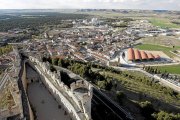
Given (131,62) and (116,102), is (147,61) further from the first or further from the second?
(116,102)

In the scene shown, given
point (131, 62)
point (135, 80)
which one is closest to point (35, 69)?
point (135, 80)

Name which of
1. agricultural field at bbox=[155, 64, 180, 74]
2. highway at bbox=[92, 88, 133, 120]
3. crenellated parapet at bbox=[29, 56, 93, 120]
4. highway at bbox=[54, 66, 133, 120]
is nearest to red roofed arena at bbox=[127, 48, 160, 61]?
agricultural field at bbox=[155, 64, 180, 74]

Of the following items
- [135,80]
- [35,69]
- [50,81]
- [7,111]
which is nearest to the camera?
[7,111]

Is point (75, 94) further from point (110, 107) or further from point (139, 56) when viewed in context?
point (139, 56)

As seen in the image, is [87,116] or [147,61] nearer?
[87,116]

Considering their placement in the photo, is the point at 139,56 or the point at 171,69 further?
the point at 139,56

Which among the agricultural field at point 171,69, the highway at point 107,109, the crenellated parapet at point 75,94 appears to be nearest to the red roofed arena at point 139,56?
the agricultural field at point 171,69

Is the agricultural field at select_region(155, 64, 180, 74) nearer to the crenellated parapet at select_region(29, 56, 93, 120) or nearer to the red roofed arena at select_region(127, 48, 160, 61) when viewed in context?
the red roofed arena at select_region(127, 48, 160, 61)

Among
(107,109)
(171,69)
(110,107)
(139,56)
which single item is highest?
(107,109)

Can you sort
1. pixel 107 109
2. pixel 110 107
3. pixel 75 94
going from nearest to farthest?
pixel 75 94 < pixel 107 109 < pixel 110 107

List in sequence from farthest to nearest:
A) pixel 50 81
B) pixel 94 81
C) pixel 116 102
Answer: pixel 94 81
pixel 116 102
pixel 50 81

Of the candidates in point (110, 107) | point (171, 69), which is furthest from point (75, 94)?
point (171, 69)
